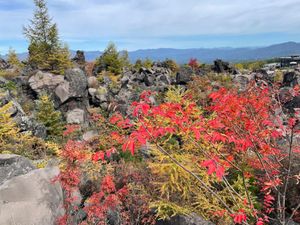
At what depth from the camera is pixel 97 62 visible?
46562 millimetres

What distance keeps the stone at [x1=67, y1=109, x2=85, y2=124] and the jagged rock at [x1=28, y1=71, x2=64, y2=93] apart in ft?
16.1

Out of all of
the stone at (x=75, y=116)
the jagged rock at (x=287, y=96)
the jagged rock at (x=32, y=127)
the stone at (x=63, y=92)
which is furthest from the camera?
the stone at (x=63, y=92)

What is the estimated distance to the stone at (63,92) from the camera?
81.3ft

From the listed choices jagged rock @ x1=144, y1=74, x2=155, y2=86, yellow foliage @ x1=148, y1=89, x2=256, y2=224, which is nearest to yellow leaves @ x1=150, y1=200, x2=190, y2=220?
yellow foliage @ x1=148, y1=89, x2=256, y2=224

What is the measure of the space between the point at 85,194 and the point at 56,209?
3119mm

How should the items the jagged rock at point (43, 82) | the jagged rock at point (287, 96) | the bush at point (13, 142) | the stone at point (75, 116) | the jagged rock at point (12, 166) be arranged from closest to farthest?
the jagged rock at point (287, 96) < the jagged rock at point (12, 166) < the bush at point (13, 142) < the stone at point (75, 116) < the jagged rock at point (43, 82)

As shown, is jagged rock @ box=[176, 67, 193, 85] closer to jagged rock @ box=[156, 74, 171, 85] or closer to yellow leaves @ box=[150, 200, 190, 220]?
jagged rock @ box=[156, 74, 171, 85]

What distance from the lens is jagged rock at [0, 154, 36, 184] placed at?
822 centimetres

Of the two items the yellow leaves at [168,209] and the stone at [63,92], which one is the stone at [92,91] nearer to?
the stone at [63,92]

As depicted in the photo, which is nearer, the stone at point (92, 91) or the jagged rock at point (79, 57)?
the stone at point (92, 91)

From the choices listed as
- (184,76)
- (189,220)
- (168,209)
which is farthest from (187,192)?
(184,76)

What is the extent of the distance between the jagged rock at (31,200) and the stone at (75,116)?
15.4 meters

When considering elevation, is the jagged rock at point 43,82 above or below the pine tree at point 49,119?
above

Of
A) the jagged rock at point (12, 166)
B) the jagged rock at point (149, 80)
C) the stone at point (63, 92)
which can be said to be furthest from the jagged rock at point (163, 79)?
the jagged rock at point (12, 166)
